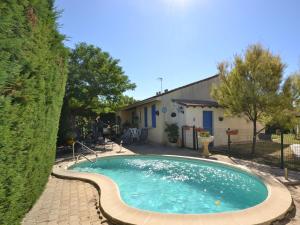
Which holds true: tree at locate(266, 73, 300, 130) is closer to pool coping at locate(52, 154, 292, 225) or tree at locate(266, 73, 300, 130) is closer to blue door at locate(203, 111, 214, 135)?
blue door at locate(203, 111, 214, 135)

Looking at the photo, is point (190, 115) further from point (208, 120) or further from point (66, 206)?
point (66, 206)

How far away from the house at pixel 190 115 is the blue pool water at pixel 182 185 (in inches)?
176

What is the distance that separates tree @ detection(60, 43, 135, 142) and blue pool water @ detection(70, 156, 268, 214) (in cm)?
637

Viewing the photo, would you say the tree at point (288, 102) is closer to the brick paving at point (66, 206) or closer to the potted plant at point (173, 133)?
the potted plant at point (173, 133)

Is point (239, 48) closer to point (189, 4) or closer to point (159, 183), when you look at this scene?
point (189, 4)

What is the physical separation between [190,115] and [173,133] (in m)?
1.72

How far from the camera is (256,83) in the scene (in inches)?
470

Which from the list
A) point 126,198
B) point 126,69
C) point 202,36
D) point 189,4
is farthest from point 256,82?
point 126,69

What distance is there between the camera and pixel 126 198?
762 cm

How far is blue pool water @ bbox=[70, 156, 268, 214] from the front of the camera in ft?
23.0

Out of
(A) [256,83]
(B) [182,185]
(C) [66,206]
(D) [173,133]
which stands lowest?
(B) [182,185]

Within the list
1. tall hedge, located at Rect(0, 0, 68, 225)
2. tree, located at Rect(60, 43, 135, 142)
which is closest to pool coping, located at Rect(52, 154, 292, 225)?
tall hedge, located at Rect(0, 0, 68, 225)

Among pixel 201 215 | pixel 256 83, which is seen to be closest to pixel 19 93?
pixel 201 215

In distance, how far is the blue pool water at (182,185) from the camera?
7.00 m
